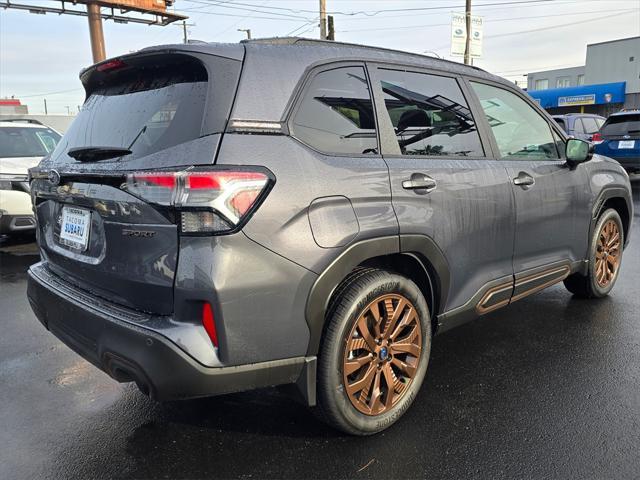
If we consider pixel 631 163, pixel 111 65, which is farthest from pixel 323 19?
pixel 111 65

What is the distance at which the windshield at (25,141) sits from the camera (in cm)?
694

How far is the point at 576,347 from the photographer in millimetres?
3535

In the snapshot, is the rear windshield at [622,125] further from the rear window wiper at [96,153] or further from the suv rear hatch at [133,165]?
the rear window wiper at [96,153]

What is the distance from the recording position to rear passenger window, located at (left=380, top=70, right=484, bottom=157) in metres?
2.65

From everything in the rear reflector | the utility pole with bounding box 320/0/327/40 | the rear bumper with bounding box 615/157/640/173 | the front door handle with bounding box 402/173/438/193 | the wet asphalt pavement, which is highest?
the utility pole with bounding box 320/0/327/40

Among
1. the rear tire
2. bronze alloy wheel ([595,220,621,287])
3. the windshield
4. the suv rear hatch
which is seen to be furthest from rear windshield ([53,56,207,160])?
the windshield

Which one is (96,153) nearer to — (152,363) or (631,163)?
(152,363)

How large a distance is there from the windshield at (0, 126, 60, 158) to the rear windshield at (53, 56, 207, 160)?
5.09m

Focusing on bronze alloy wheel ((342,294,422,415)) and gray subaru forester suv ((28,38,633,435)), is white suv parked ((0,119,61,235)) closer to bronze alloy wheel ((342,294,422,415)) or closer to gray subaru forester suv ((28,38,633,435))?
gray subaru forester suv ((28,38,633,435))

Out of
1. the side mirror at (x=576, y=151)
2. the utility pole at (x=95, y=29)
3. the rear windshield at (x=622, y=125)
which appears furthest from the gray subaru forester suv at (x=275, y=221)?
the utility pole at (x=95, y=29)

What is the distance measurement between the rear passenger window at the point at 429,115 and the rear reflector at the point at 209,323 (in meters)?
1.30

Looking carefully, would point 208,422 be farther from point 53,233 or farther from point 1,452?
point 53,233

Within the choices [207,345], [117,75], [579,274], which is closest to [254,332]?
[207,345]

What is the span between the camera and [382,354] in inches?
98.1
